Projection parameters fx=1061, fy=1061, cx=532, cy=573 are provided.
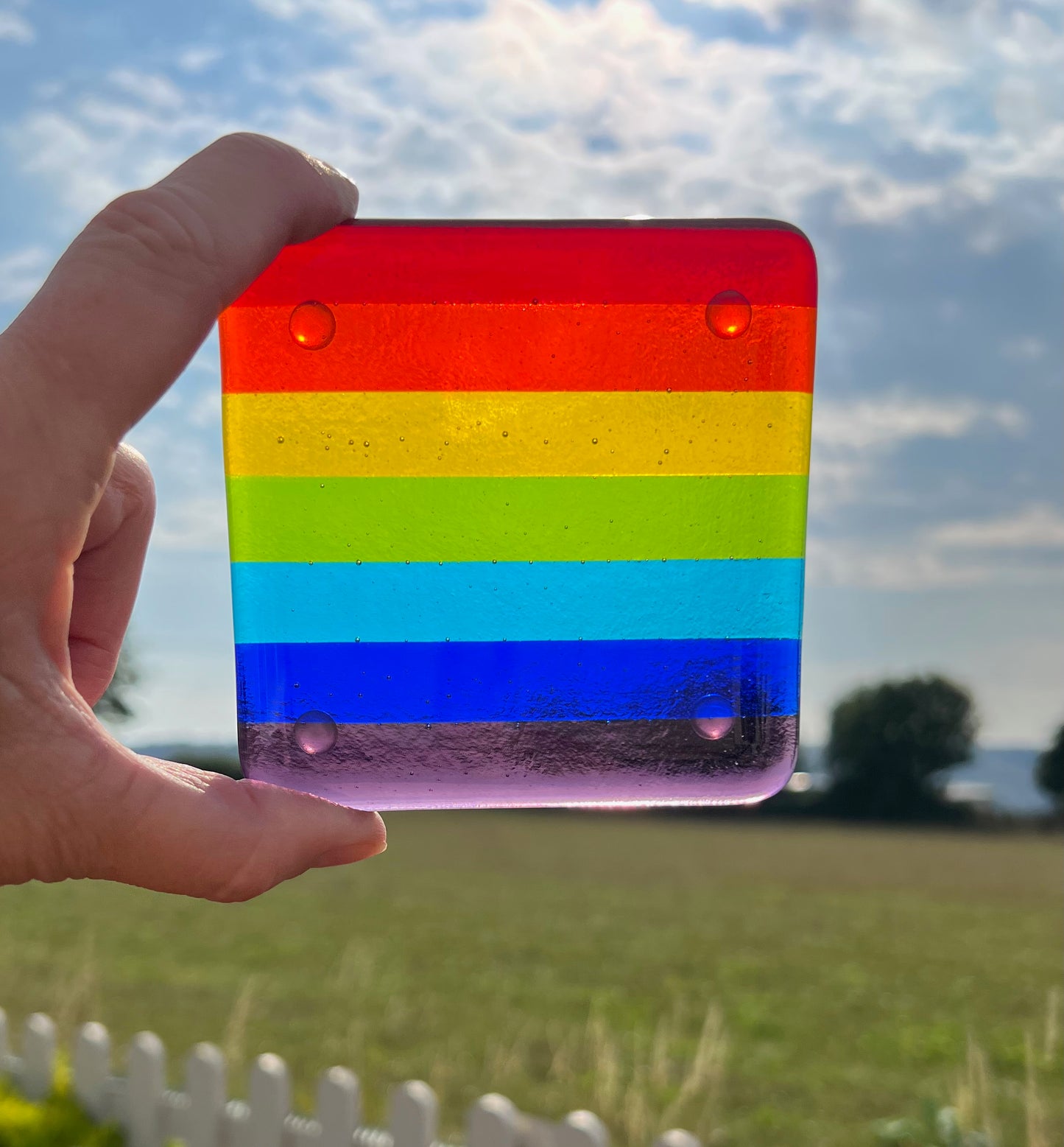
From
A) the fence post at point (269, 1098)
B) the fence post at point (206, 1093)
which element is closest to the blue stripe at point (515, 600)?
the fence post at point (269, 1098)

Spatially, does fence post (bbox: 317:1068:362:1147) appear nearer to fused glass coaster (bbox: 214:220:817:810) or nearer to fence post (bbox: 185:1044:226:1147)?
fence post (bbox: 185:1044:226:1147)

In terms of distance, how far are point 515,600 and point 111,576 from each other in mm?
369

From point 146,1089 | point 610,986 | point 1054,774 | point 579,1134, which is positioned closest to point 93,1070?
point 146,1089

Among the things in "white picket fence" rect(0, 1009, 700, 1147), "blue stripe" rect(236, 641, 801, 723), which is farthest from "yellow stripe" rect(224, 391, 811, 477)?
"white picket fence" rect(0, 1009, 700, 1147)

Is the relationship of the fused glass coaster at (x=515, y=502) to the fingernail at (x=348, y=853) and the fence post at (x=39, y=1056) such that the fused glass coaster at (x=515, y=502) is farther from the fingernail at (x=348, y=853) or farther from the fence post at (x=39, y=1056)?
the fence post at (x=39, y=1056)

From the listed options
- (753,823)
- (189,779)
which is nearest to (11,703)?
(189,779)

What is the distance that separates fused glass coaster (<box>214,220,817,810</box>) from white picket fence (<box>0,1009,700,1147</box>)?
5.65ft

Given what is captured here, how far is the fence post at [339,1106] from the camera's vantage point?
256 cm

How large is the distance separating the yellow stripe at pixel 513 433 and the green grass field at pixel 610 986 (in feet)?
10.4

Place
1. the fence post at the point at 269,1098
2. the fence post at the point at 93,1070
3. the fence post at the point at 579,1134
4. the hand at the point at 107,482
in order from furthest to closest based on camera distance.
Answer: the fence post at the point at 93,1070, the fence post at the point at 269,1098, the fence post at the point at 579,1134, the hand at the point at 107,482

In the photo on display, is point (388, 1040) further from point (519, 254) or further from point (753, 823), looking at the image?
point (753, 823)

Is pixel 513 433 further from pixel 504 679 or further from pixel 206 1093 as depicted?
pixel 206 1093

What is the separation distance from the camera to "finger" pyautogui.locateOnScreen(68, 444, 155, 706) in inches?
36.0

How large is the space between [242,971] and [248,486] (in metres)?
6.52
